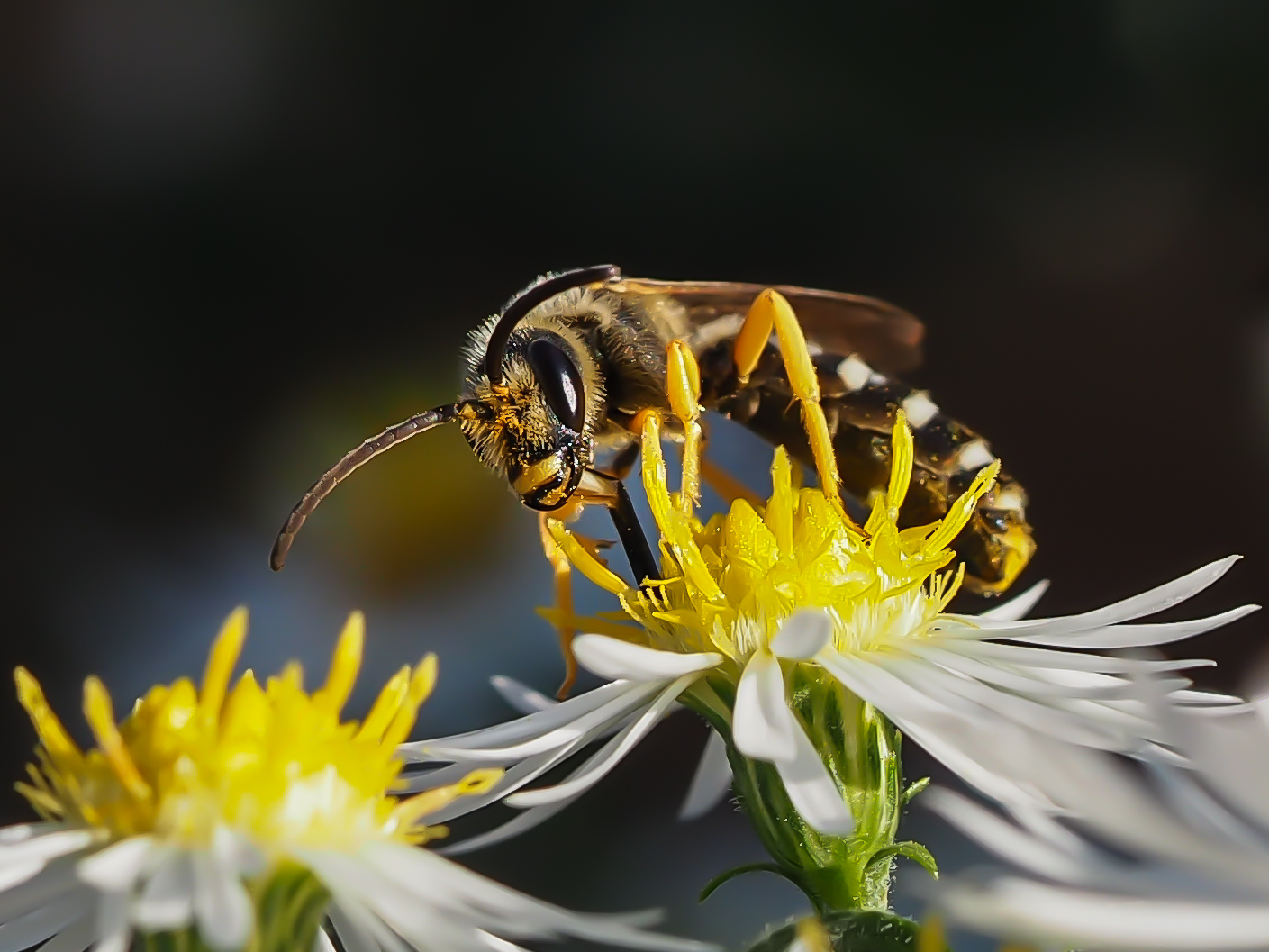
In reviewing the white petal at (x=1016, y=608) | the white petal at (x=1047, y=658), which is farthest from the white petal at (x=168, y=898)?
the white petal at (x=1016, y=608)

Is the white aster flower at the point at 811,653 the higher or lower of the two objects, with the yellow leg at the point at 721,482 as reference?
lower

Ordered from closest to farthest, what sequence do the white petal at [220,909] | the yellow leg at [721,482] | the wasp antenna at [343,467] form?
the white petal at [220,909], the wasp antenna at [343,467], the yellow leg at [721,482]

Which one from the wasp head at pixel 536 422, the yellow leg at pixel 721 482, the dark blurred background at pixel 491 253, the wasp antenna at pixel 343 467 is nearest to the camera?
the wasp antenna at pixel 343 467

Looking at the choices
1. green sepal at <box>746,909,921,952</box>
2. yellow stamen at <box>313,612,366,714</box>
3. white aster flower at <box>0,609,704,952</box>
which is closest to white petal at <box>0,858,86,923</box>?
white aster flower at <box>0,609,704,952</box>

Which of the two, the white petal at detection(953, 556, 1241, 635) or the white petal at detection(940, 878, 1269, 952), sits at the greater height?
the white petal at detection(940, 878, 1269, 952)

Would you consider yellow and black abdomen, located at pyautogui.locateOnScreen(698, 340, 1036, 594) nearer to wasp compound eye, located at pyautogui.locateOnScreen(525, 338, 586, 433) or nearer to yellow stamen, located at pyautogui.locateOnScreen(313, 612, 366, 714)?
wasp compound eye, located at pyautogui.locateOnScreen(525, 338, 586, 433)

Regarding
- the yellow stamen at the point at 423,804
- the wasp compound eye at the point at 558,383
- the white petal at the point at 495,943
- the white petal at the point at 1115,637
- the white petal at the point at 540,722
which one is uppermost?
the wasp compound eye at the point at 558,383

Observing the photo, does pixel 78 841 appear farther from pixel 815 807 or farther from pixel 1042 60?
pixel 1042 60

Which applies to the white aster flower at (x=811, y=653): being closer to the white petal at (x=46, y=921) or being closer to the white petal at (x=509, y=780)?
the white petal at (x=509, y=780)
